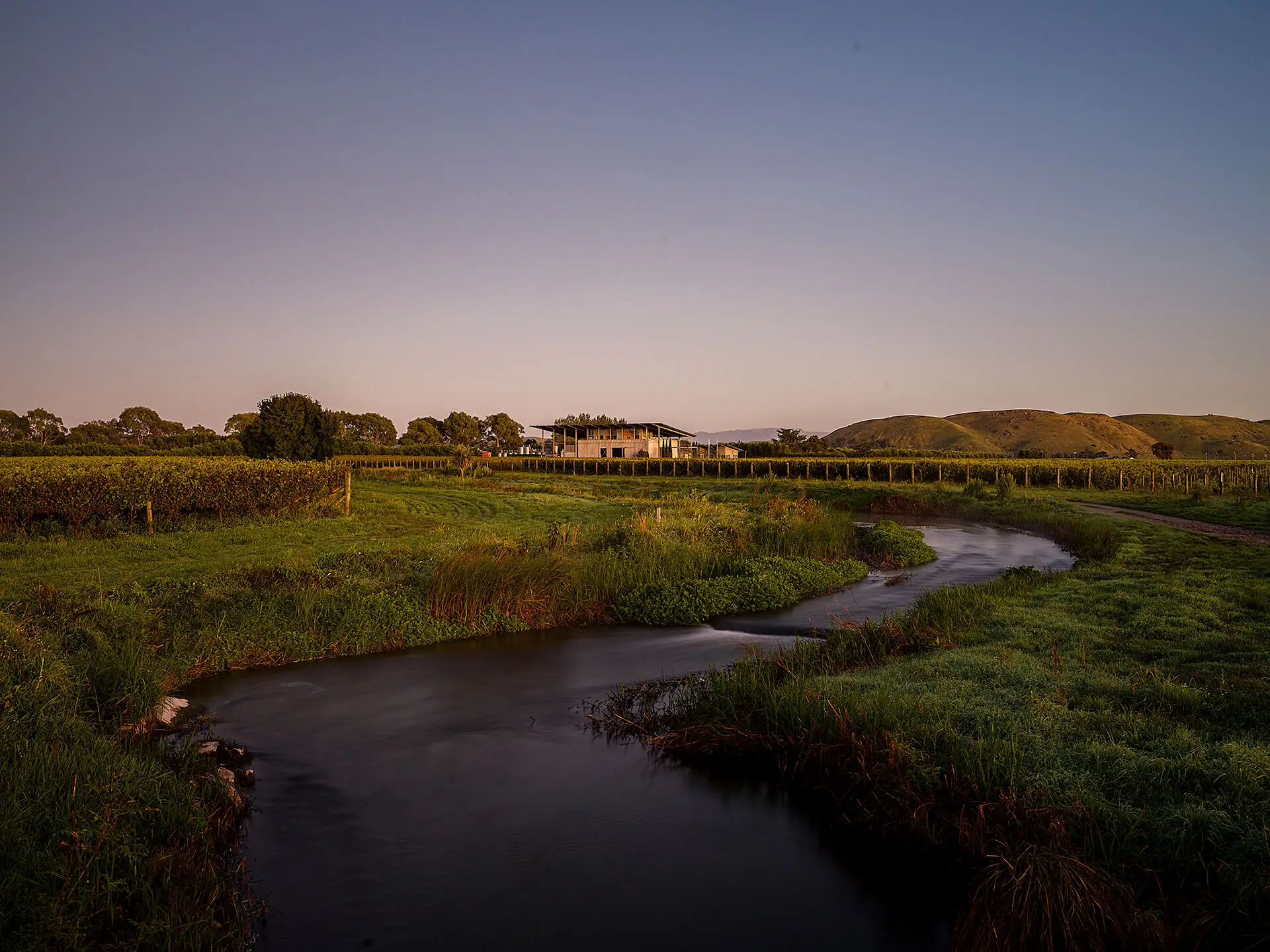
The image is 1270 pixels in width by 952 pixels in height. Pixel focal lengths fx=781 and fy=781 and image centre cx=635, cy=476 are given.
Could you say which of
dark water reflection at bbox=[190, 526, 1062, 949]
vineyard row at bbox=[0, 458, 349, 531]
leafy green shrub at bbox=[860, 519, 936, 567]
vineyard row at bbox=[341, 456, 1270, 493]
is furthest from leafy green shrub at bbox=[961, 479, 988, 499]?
dark water reflection at bbox=[190, 526, 1062, 949]

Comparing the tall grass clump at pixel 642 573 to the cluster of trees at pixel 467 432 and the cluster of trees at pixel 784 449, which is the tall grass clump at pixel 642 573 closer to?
the cluster of trees at pixel 784 449

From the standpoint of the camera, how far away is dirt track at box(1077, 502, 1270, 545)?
22.6 m

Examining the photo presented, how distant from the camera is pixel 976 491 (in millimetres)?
42312

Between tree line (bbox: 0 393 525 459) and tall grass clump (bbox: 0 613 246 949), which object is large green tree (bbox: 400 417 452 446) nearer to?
tree line (bbox: 0 393 525 459)

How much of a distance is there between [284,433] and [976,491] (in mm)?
38740

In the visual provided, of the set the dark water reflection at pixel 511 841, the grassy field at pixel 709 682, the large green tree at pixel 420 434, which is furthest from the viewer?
the large green tree at pixel 420 434

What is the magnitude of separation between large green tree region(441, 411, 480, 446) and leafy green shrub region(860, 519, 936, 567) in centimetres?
11574

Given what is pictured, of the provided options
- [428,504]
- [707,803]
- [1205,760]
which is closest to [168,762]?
[707,803]

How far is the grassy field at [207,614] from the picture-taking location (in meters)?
5.28

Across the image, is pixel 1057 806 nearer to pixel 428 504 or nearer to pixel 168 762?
pixel 168 762

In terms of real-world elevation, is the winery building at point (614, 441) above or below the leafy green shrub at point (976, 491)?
above

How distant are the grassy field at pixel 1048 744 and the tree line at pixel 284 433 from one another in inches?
1572

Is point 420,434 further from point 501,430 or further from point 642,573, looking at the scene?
point 642,573

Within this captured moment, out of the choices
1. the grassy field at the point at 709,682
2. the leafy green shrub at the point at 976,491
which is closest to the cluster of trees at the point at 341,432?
the grassy field at the point at 709,682
